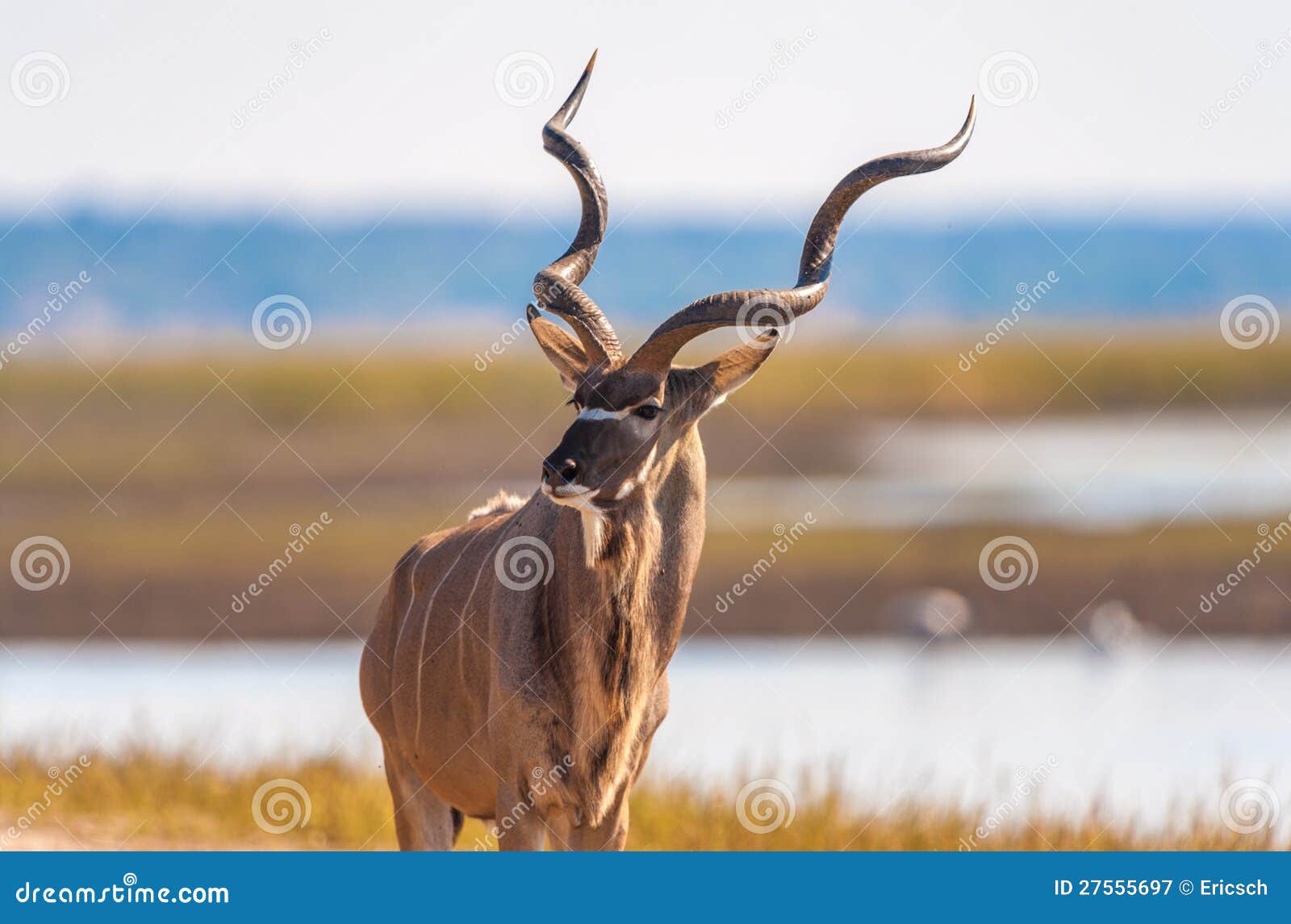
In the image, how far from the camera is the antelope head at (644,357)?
7926mm

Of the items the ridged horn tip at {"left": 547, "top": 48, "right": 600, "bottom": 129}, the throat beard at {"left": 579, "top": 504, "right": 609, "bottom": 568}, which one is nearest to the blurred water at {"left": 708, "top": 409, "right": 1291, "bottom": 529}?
the ridged horn tip at {"left": 547, "top": 48, "right": 600, "bottom": 129}

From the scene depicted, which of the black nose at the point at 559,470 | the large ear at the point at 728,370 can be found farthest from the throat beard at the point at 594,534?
the large ear at the point at 728,370

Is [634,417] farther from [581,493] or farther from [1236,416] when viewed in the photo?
[1236,416]

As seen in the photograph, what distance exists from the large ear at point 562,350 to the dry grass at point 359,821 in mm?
4355

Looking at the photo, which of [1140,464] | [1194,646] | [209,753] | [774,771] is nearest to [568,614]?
[774,771]

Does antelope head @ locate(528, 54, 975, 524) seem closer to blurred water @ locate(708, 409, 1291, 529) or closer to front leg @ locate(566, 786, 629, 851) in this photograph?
front leg @ locate(566, 786, 629, 851)

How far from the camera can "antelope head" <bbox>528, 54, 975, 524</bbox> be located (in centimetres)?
793

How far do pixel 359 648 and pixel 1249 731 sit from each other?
36.6ft

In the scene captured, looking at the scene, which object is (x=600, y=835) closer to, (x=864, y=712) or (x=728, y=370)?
(x=728, y=370)

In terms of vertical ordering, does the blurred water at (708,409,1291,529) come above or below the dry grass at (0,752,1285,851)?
above

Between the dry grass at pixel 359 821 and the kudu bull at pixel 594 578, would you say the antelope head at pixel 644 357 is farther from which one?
the dry grass at pixel 359 821

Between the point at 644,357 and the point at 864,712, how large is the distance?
35.5 ft

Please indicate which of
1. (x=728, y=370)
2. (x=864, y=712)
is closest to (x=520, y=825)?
(x=728, y=370)

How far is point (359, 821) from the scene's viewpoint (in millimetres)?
12633
